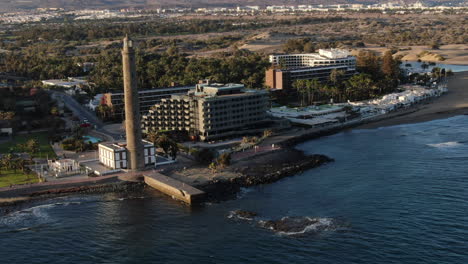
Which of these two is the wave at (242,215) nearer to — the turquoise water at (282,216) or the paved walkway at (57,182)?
the turquoise water at (282,216)

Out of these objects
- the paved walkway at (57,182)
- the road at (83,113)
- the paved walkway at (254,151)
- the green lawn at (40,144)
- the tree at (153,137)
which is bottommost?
the paved walkway at (254,151)

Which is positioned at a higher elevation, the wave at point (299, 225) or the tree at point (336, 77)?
the tree at point (336, 77)

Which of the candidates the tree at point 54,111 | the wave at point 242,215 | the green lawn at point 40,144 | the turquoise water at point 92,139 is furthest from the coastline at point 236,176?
the tree at point 54,111

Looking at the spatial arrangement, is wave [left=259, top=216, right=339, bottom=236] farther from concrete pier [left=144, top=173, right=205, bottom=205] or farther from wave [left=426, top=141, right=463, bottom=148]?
wave [left=426, top=141, right=463, bottom=148]

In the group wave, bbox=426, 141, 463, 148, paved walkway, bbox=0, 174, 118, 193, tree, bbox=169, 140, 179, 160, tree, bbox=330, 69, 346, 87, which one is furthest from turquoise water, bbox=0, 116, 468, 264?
tree, bbox=330, 69, 346, 87

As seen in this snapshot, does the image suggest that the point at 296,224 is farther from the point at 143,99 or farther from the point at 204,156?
the point at 143,99

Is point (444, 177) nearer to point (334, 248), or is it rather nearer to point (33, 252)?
point (334, 248)

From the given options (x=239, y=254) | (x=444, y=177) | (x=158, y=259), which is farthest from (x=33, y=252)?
(x=444, y=177)
